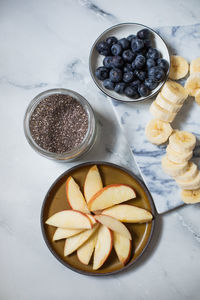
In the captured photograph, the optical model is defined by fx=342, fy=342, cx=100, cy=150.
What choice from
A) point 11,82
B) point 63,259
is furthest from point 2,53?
point 63,259

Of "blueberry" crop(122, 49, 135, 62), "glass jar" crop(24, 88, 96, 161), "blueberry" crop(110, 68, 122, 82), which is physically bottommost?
"glass jar" crop(24, 88, 96, 161)

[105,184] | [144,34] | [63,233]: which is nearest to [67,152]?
[105,184]

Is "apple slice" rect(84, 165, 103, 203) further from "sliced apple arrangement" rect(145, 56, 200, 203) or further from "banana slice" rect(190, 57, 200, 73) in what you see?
"banana slice" rect(190, 57, 200, 73)

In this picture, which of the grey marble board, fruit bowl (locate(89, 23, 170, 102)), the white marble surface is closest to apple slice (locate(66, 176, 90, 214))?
the white marble surface

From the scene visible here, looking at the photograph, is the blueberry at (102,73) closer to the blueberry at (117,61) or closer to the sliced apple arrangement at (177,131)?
the blueberry at (117,61)

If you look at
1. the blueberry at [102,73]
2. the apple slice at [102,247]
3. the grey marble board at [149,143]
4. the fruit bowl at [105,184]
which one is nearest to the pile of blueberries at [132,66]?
the blueberry at [102,73]

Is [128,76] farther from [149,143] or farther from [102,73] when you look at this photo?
[149,143]
